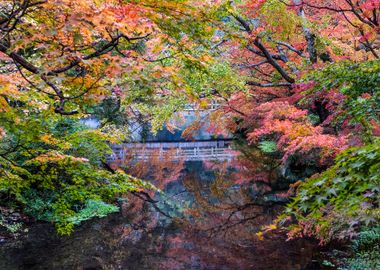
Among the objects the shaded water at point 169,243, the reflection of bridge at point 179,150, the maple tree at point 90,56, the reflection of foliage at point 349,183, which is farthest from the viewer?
the reflection of bridge at point 179,150

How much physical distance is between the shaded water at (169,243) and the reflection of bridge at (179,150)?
890 centimetres

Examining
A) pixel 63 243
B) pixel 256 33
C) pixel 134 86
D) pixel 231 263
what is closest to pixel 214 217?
pixel 231 263

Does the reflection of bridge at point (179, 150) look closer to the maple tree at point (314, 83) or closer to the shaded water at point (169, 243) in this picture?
the maple tree at point (314, 83)

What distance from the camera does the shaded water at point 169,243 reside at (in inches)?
263

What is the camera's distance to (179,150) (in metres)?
22.9

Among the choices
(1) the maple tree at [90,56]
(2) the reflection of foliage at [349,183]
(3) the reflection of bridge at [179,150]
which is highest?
(3) the reflection of bridge at [179,150]

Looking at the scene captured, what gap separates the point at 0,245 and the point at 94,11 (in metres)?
6.60

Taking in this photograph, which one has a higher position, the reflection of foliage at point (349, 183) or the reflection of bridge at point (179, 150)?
the reflection of bridge at point (179, 150)

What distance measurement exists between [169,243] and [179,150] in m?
15.0

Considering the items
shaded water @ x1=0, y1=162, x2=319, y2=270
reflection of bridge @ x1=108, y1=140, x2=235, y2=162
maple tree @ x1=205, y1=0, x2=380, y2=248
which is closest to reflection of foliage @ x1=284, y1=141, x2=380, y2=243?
maple tree @ x1=205, y1=0, x2=380, y2=248

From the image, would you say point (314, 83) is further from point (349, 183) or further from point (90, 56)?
point (349, 183)

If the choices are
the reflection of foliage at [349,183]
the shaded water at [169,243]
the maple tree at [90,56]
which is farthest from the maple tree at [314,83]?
the shaded water at [169,243]

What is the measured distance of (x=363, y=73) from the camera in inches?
179

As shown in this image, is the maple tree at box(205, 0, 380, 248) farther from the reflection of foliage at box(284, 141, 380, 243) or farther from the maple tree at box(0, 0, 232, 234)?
the maple tree at box(0, 0, 232, 234)
